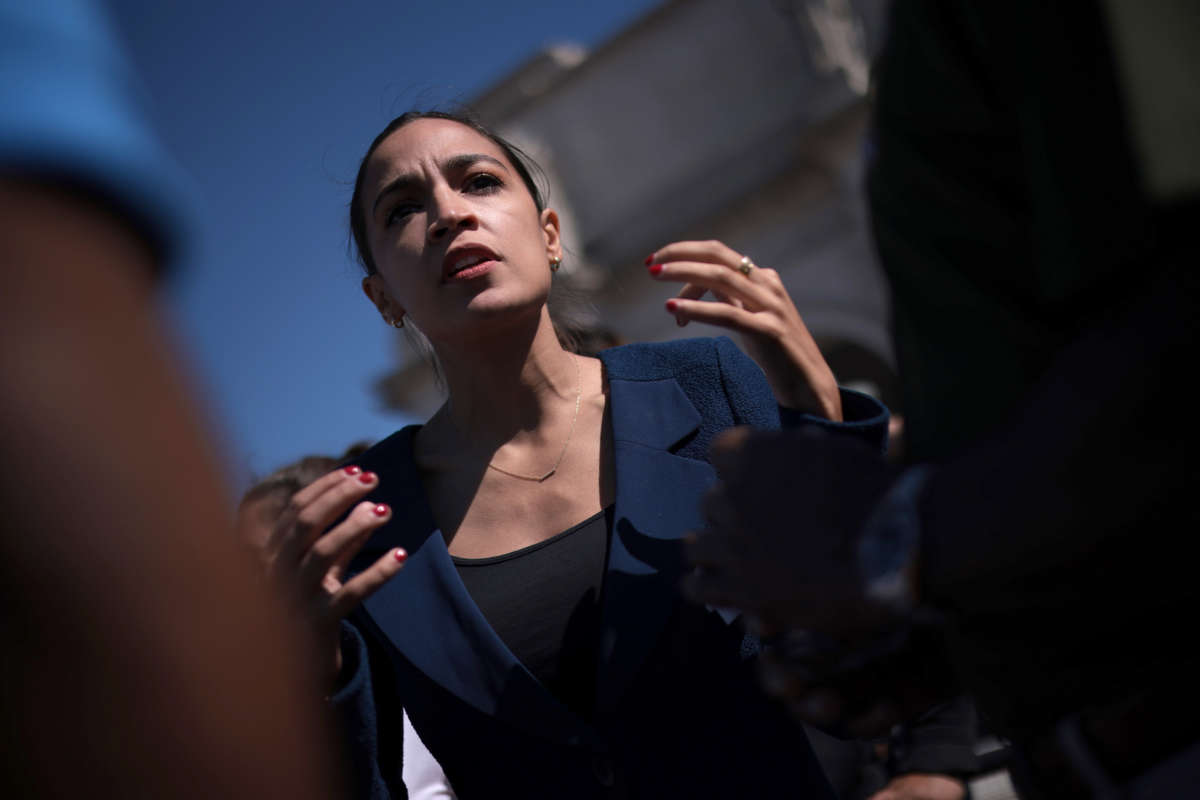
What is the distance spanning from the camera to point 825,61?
11.1m

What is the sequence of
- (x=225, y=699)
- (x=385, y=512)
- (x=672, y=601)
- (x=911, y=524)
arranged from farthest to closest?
(x=672, y=601)
(x=385, y=512)
(x=911, y=524)
(x=225, y=699)

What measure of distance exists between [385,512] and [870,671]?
806 mm

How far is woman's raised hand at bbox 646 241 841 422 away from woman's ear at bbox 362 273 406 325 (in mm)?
891

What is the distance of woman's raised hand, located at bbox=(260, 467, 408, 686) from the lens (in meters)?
1.45

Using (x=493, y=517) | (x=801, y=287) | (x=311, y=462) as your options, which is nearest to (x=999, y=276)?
(x=493, y=517)

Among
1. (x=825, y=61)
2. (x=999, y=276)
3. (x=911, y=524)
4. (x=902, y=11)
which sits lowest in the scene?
(x=911, y=524)

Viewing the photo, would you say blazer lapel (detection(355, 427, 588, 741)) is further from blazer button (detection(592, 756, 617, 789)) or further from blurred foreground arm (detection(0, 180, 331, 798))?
blurred foreground arm (detection(0, 180, 331, 798))

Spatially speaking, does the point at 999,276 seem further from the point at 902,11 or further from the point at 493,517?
the point at 493,517

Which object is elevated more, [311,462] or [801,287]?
[801,287]

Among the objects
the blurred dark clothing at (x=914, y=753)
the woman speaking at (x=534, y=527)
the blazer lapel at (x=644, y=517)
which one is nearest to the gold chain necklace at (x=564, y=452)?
the woman speaking at (x=534, y=527)

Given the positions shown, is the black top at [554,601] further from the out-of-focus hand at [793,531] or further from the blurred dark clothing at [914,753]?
the blurred dark clothing at [914,753]

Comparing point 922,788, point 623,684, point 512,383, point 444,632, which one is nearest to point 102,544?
point 623,684

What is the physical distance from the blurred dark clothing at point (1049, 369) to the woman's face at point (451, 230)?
1.16 metres

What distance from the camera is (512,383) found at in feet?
6.89
